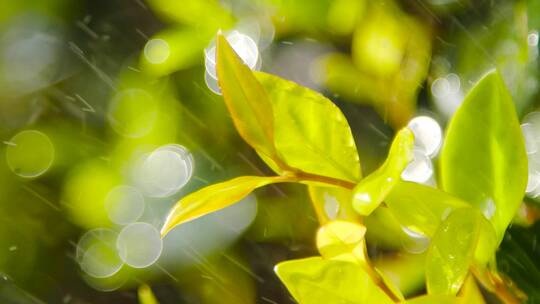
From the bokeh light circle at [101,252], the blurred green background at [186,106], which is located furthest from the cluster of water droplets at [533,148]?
the bokeh light circle at [101,252]

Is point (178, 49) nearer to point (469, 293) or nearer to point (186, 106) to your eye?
point (186, 106)

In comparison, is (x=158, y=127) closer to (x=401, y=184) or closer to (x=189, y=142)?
(x=189, y=142)

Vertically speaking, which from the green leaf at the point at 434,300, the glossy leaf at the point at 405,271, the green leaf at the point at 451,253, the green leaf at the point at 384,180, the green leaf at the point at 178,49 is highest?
the green leaf at the point at 384,180

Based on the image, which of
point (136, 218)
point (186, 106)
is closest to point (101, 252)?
point (136, 218)

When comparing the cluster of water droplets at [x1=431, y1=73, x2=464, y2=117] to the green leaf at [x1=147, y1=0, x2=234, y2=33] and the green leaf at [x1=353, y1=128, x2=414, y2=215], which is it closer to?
the green leaf at [x1=147, y1=0, x2=234, y2=33]

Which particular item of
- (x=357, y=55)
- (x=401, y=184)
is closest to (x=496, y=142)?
(x=401, y=184)

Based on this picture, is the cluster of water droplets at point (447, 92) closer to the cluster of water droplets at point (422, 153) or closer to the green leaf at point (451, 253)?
the cluster of water droplets at point (422, 153)

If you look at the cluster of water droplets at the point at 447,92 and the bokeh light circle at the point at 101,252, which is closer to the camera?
the cluster of water droplets at the point at 447,92

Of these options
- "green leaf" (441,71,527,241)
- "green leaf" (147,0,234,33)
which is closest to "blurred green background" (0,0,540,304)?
"green leaf" (147,0,234,33)
